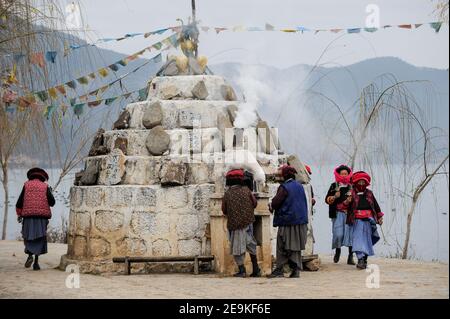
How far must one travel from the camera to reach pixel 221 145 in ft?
43.0

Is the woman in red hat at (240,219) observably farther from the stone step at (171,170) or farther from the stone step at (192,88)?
the stone step at (192,88)

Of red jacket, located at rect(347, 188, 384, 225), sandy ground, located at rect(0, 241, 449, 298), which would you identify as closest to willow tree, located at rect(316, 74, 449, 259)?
red jacket, located at rect(347, 188, 384, 225)

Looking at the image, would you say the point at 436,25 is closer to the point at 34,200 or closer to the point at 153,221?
the point at 153,221

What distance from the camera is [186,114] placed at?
43.2 feet

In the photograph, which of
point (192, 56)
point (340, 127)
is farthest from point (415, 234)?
point (192, 56)

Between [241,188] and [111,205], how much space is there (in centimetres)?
217

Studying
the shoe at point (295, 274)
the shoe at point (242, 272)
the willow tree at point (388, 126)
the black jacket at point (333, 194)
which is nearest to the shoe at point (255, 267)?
the shoe at point (242, 272)

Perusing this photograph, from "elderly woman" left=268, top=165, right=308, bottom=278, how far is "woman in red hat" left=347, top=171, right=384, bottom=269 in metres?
1.27

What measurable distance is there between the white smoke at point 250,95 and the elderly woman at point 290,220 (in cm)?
181

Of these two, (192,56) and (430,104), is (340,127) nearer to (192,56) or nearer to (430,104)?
(430,104)

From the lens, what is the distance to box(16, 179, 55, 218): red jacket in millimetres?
13172

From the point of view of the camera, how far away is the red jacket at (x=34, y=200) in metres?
13.2

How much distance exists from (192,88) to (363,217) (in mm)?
3237

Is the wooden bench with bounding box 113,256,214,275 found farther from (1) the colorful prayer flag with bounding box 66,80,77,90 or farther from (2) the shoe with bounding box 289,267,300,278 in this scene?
(1) the colorful prayer flag with bounding box 66,80,77,90
